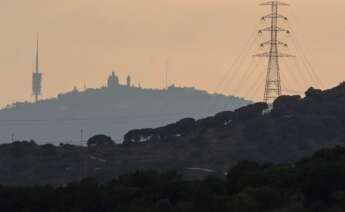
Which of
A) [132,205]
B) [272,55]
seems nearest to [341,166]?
[132,205]

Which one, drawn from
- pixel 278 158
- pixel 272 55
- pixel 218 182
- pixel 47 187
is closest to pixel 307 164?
pixel 218 182

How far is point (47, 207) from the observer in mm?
102500

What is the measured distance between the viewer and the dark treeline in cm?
9719

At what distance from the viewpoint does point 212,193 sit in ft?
338

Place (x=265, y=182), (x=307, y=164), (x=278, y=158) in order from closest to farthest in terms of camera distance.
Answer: (x=265, y=182) < (x=307, y=164) < (x=278, y=158)

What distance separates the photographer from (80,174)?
183125 millimetres

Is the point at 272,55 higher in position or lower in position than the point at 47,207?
higher

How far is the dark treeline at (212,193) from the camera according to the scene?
319 ft

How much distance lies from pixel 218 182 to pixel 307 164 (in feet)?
17.8

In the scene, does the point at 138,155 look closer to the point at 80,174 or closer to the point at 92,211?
the point at 80,174

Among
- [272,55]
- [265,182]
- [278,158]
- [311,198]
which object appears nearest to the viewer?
[311,198]

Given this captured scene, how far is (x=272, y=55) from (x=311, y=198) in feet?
260

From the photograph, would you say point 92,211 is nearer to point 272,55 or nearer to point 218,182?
point 218,182

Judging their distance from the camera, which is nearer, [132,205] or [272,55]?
[132,205]
